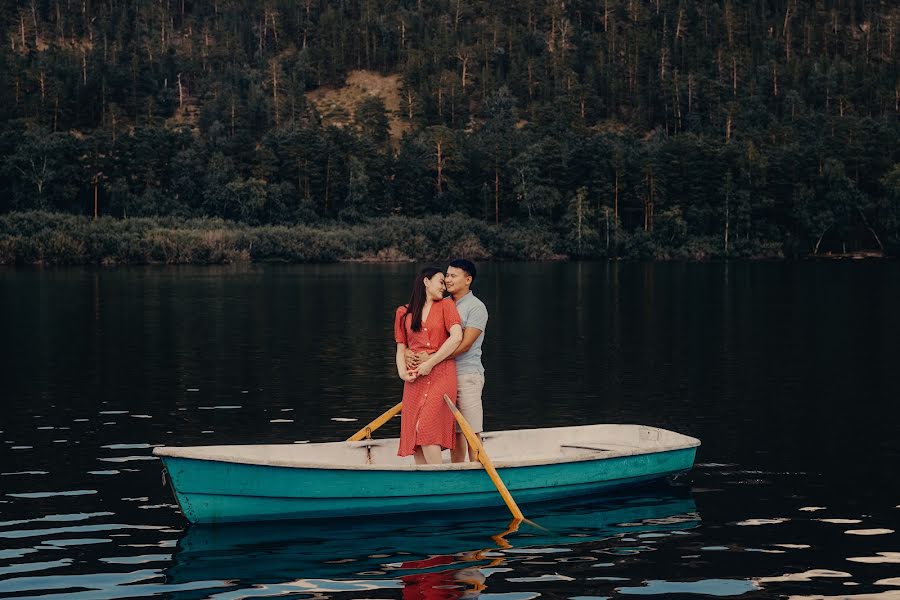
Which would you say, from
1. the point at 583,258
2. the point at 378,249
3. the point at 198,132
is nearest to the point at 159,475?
the point at 378,249

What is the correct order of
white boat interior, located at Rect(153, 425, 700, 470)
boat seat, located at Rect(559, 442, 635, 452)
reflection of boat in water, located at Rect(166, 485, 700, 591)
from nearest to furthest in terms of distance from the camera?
reflection of boat in water, located at Rect(166, 485, 700, 591) < white boat interior, located at Rect(153, 425, 700, 470) < boat seat, located at Rect(559, 442, 635, 452)

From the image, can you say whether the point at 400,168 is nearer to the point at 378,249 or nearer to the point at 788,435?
the point at 378,249

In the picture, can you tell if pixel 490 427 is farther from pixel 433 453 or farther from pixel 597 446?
pixel 433 453

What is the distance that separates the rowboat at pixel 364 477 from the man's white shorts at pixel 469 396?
73 cm

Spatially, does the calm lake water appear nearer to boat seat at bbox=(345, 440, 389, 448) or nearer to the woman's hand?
boat seat at bbox=(345, 440, 389, 448)

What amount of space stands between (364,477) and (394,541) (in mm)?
978

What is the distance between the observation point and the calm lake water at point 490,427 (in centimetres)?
1511

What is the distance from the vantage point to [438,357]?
1775 centimetres

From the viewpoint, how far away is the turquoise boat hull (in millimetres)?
16750

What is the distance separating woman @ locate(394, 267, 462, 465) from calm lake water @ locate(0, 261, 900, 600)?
1117 millimetres

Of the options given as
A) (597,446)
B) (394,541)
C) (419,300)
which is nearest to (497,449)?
(597,446)

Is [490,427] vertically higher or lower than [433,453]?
lower

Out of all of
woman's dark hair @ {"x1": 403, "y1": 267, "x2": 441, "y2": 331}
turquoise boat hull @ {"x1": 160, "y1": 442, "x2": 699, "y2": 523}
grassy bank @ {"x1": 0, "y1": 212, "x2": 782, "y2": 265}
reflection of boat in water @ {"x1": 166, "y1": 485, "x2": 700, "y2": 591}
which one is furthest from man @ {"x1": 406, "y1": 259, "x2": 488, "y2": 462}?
grassy bank @ {"x1": 0, "y1": 212, "x2": 782, "y2": 265}

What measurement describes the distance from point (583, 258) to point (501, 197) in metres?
13.2
